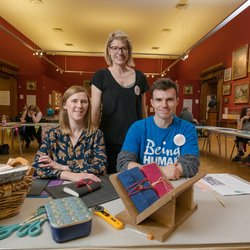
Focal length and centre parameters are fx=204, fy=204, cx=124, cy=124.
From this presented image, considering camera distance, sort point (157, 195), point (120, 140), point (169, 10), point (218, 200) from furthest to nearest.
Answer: point (169, 10)
point (120, 140)
point (218, 200)
point (157, 195)

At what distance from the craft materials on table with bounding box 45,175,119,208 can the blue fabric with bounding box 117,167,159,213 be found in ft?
0.84

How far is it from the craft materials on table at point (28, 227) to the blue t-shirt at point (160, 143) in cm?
76

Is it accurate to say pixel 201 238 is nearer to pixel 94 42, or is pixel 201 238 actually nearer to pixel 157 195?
pixel 157 195

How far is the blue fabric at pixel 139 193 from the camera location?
0.77 meters

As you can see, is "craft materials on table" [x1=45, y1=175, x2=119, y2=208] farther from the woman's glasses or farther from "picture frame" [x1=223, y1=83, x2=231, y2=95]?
"picture frame" [x1=223, y1=83, x2=231, y2=95]

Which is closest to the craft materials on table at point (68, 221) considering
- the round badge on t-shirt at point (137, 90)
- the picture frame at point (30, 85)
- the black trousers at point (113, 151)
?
the black trousers at point (113, 151)

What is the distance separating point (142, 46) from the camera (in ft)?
36.9

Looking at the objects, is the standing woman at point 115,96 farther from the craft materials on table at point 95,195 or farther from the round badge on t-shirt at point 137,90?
the craft materials on table at point 95,195

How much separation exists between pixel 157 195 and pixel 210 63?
33.5 feet

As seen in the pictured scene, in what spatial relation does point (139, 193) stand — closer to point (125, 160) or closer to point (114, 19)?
point (125, 160)

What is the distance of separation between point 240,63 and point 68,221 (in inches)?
325

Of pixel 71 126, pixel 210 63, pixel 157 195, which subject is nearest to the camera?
pixel 157 195

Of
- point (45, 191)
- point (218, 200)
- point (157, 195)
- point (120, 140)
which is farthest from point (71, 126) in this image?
point (218, 200)

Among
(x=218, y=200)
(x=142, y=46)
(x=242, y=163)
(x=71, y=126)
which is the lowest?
(x=242, y=163)
